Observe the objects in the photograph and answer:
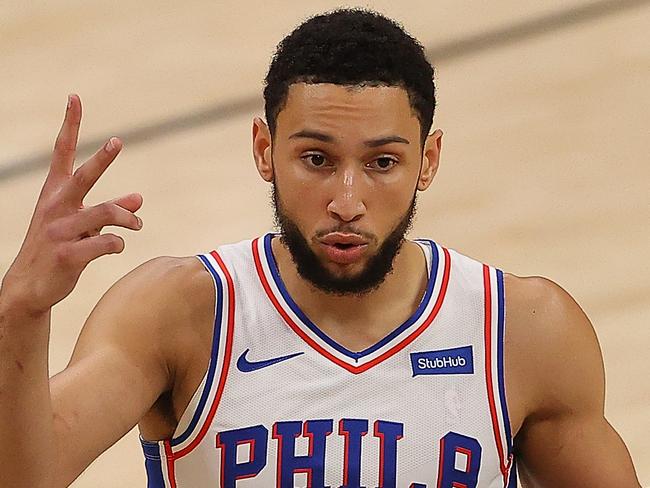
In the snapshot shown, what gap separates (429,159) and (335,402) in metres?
0.50

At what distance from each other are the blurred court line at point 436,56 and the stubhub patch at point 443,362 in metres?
3.22

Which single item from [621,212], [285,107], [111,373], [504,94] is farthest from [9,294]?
[504,94]

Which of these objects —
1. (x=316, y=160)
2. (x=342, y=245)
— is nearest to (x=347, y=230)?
(x=342, y=245)

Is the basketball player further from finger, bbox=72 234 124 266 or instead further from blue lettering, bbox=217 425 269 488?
finger, bbox=72 234 124 266

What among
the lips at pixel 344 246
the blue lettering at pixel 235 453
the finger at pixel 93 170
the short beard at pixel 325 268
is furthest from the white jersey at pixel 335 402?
the finger at pixel 93 170

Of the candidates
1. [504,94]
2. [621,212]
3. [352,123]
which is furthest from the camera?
[504,94]

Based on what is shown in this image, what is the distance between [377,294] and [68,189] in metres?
0.85

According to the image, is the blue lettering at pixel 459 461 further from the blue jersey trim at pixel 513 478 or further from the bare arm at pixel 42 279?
the bare arm at pixel 42 279

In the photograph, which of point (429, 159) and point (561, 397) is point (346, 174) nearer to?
point (429, 159)

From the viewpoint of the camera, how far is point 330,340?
10.2 feet

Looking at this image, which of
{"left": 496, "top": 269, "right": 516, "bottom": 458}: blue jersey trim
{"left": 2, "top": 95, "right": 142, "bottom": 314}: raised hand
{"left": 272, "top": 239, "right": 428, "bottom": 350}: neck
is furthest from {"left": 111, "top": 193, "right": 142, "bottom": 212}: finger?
{"left": 496, "top": 269, "right": 516, "bottom": 458}: blue jersey trim

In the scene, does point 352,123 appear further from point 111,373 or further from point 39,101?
point 39,101

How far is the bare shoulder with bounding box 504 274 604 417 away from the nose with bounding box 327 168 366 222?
0.47 m

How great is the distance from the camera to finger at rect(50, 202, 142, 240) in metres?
2.43
